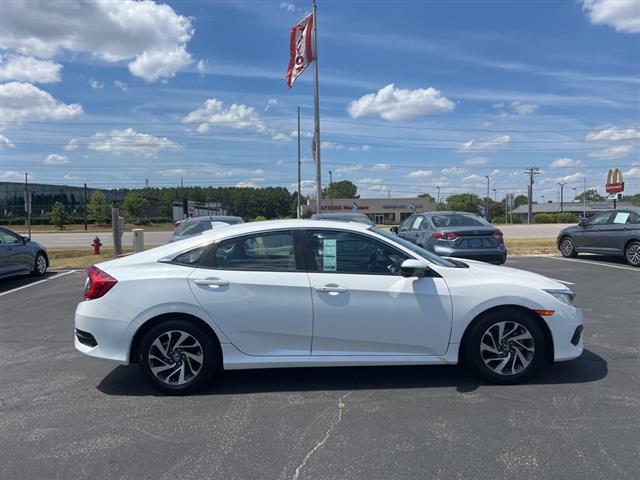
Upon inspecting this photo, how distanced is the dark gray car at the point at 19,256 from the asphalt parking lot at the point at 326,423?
702 cm

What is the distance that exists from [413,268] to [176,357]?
2.24 meters

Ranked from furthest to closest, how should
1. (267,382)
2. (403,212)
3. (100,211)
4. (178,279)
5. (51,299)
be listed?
(403,212) → (100,211) → (51,299) → (267,382) → (178,279)

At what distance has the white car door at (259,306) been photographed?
4.29m

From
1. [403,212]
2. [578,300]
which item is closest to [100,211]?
[403,212]

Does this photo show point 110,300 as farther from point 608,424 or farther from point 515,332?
point 608,424

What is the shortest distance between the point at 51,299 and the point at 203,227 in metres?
3.94

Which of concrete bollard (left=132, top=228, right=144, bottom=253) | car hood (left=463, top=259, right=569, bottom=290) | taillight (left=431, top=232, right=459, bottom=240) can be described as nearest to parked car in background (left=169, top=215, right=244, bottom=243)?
taillight (left=431, top=232, right=459, bottom=240)

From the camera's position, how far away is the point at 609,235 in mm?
13984

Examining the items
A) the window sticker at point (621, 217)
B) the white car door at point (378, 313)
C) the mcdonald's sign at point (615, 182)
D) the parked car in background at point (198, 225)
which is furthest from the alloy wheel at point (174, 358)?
the mcdonald's sign at point (615, 182)

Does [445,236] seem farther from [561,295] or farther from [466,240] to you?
[561,295]

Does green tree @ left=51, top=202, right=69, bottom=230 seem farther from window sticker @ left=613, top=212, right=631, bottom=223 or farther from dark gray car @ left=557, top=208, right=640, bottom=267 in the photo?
window sticker @ left=613, top=212, right=631, bottom=223

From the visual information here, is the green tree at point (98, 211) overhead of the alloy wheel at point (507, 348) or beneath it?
overhead

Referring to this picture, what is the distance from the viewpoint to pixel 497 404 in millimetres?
4031

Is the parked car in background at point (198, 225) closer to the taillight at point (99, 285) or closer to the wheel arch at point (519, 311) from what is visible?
the taillight at point (99, 285)
